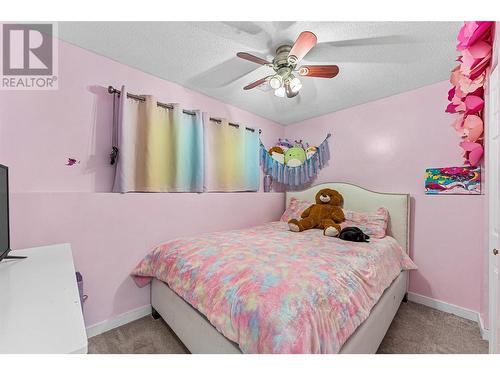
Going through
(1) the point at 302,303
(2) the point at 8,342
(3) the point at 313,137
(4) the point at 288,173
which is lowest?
(1) the point at 302,303

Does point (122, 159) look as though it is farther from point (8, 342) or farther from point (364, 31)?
point (364, 31)

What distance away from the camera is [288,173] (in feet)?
11.2

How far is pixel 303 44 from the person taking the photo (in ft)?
→ 4.78

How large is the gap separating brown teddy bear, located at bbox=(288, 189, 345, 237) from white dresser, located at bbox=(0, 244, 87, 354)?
6.54ft

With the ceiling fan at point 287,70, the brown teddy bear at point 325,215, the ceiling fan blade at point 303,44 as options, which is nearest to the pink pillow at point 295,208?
the brown teddy bear at point 325,215

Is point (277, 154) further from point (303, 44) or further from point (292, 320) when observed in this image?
point (292, 320)

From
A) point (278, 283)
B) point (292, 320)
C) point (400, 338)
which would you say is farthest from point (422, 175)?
point (292, 320)

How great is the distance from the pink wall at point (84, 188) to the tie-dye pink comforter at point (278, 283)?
237mm

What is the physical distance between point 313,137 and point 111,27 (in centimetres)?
267

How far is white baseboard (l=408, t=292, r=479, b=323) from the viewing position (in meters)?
2.00

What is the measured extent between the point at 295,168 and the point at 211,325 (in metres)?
2.55
